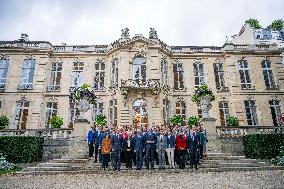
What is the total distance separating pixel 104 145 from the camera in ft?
41.4

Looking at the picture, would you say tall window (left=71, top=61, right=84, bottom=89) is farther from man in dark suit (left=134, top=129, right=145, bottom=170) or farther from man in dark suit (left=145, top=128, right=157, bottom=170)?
man in dark suit (left=145, top=128, right=157, bottom=170)

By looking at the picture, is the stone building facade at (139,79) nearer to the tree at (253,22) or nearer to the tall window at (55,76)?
the tall window at (55,76)

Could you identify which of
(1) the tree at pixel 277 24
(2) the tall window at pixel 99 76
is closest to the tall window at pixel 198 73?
(2) the tall window at pixel 99 76

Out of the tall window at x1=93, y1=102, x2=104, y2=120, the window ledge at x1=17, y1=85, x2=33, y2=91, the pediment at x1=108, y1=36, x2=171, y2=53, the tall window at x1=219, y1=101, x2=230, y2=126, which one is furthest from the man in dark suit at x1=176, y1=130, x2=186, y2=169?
the window ledge at x1=17, y1=85, x2=33, y2=91

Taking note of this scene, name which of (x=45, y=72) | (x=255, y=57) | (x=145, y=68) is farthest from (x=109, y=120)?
(x=255, y=57)

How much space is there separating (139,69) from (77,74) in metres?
7.00

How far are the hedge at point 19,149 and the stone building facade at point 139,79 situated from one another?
9394mm

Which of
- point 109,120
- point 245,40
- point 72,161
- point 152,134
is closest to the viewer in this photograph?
point 152,134

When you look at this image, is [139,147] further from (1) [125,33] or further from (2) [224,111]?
(1) [125,33]

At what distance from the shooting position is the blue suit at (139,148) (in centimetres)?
1235

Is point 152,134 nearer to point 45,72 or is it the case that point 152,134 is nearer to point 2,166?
point 2,166

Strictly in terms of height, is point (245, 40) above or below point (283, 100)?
above

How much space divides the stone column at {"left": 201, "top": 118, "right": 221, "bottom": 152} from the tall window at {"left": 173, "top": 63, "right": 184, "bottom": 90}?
11670mm

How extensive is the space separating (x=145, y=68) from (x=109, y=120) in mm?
6431
